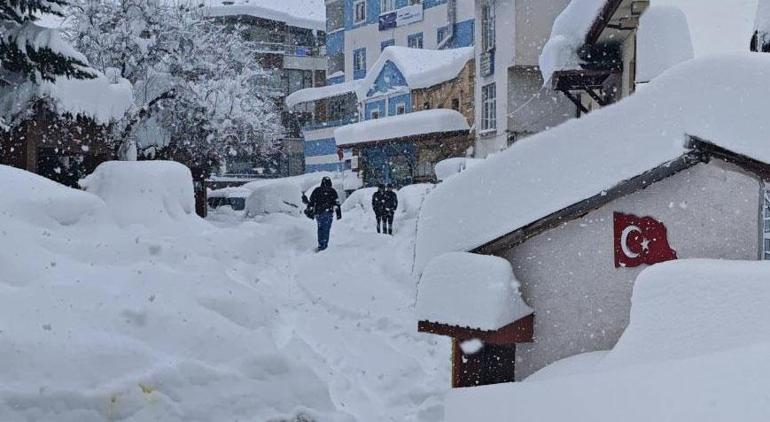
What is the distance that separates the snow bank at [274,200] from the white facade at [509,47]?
7133 millimetres

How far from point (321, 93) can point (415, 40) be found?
6.44 metres

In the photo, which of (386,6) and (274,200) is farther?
(386,6)

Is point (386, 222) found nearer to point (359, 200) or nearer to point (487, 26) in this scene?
point (359, 200)

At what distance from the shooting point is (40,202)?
973cm

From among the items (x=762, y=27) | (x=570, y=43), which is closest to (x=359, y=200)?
(x=570, y=43)

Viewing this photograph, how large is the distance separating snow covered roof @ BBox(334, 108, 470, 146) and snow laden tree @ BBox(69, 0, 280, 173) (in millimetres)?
6230

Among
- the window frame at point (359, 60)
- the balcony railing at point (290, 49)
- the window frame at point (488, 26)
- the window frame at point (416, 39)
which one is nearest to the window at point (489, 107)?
the window frame at point (488, 26)

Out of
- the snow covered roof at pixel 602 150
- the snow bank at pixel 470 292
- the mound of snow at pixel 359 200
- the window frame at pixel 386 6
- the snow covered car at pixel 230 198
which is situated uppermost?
the window frame at pixel 386 6

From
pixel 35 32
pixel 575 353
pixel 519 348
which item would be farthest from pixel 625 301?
pixel 35 32

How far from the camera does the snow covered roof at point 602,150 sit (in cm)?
433

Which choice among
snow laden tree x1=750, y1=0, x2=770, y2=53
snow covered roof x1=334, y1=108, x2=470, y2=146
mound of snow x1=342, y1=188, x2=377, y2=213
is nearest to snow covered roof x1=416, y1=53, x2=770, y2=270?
snow laden tree x1=750, y1=0, x2=770, y2=53

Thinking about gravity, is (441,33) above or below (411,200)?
above

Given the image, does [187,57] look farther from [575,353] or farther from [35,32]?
[575,353]

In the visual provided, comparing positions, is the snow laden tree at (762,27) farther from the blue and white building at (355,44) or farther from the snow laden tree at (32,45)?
the blue and white building at (355,44)
